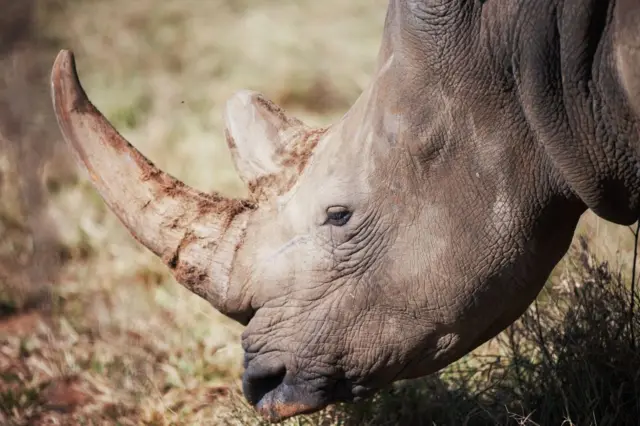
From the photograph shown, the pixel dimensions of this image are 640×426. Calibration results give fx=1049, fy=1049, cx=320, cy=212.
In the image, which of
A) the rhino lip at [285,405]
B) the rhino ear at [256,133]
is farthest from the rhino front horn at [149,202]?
the rhino lip at [285,405]

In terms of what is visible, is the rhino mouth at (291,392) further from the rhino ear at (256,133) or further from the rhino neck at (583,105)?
the rhino neck at (583,105)

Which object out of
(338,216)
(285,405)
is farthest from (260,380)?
(338,216)

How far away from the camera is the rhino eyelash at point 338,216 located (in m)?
3.12

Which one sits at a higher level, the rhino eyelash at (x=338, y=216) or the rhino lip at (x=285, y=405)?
the rhino eyelash at (x=338, y=216)

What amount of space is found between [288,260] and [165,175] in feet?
1.73

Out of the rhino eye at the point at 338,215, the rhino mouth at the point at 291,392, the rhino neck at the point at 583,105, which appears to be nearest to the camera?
the rhino neck at the point at 583,105

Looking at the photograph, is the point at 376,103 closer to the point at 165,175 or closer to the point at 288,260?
the point at 288,260

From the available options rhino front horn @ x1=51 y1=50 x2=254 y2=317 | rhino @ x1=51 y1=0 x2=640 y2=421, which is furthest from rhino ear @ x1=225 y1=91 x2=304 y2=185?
rhino front horn @ x1=51 y1=50 x2=254 y2=317

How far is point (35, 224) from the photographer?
6422mm

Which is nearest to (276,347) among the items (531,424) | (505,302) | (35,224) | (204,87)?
(505,302)

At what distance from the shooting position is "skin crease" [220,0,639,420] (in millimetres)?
2781

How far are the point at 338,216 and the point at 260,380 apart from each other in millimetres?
594

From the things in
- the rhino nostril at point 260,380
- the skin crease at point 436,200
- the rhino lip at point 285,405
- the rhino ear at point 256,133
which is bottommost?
the rhino lip at point 285,405

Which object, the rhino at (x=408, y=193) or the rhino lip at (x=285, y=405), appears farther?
the rhino lip at (x=285, y=405)
